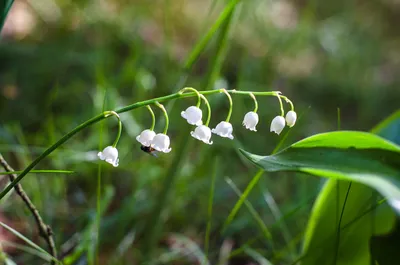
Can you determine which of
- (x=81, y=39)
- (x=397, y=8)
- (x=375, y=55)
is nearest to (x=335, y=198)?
(x=81, y=39)

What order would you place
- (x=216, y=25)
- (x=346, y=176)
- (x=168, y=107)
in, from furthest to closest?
1. (x=168, y=107)
2. (x=216, y=25)
3. (x=346, y=176)

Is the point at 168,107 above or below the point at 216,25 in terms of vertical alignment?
below

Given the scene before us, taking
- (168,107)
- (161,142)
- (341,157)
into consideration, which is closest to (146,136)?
(161,142)

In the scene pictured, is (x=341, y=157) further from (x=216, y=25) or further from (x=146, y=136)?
(x=216, y=25)

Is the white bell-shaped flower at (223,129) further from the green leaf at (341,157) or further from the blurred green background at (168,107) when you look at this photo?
the blurred green background at (168,107)

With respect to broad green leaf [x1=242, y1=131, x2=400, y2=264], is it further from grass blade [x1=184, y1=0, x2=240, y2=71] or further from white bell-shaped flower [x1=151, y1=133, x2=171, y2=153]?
grass blade [x1=184, y1=0, x2=240, y2=71]

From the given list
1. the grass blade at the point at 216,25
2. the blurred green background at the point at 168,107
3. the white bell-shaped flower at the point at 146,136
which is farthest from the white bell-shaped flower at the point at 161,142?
the grass blade at the point at 216,25

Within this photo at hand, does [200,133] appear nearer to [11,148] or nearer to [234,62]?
[11,148]
